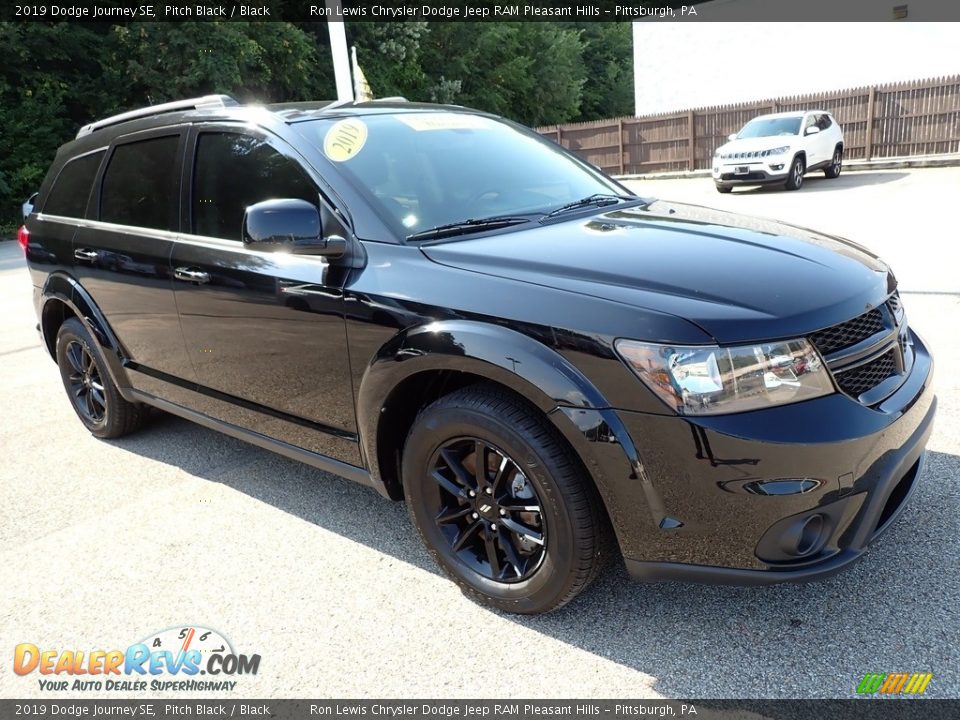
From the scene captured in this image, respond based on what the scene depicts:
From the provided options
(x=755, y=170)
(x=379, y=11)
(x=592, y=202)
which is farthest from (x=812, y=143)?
(x=379, y=11)

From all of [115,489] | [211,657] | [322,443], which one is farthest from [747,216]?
[115,489]

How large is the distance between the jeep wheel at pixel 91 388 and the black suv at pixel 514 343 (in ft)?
1.77

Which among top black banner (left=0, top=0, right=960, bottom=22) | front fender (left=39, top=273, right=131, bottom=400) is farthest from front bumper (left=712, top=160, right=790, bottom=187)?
front fender (left=39, top=273, right=131, bottom=400)

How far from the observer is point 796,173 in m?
16.3

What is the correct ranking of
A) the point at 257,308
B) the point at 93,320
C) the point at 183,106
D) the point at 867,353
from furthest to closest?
the point at 93,320
the point at 183,106
the point at 257,308
the point at 867,353

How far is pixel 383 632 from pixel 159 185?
2.39 m

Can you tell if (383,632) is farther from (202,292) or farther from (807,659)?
(202,292)

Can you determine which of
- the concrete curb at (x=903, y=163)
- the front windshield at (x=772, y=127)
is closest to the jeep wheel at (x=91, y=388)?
the front windshield at (x=772, y=127)

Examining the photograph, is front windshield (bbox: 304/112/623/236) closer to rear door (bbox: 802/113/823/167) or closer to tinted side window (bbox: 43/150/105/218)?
tinted side window (bbox: 43/150/105/218)

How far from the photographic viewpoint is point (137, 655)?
2.55 m

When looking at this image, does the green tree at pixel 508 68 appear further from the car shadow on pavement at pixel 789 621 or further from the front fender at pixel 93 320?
the car shadow on pavement at pixel 789 621

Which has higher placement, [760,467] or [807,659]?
[760,467]

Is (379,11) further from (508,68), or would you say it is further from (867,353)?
(867,353)

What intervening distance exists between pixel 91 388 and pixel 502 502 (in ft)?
10.4
